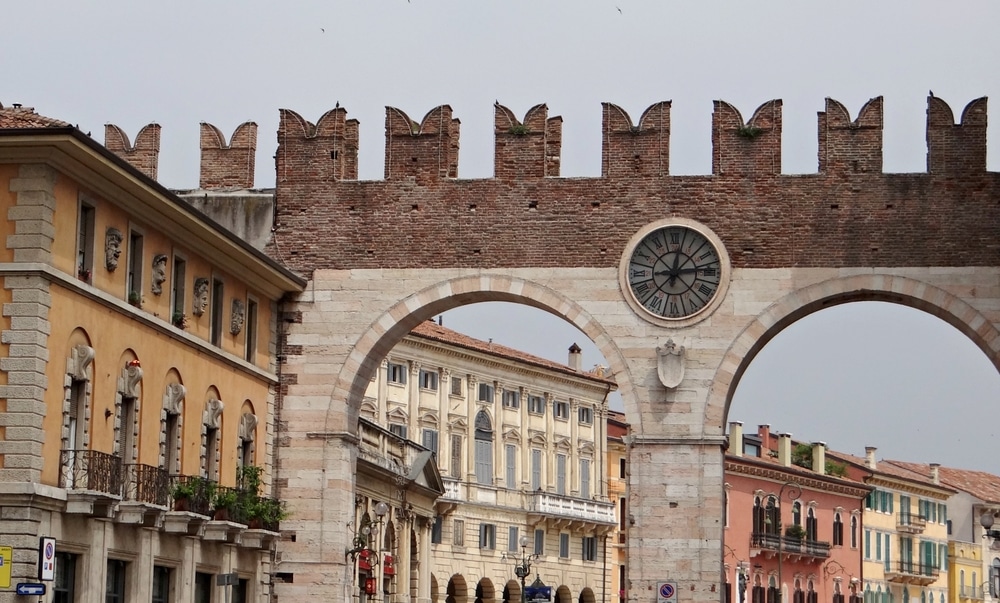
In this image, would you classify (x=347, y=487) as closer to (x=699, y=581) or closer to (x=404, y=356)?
(x=699, y=581)

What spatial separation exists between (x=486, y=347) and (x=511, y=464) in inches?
195

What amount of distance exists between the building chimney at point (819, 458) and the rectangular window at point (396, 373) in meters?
30.4

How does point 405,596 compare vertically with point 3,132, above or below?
below

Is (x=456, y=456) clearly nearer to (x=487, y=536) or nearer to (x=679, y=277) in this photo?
(x=487, y=536)

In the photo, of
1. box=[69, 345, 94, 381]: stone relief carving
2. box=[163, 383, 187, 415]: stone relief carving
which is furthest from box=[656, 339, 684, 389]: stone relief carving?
box=[69, 345, 94, 381]: stone relief carving

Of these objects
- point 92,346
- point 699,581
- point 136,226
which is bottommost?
point 699,581

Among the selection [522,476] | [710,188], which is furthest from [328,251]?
[522,476]

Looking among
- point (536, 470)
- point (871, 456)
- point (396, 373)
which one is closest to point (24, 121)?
point (396, 373)

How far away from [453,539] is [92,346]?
4517 cm

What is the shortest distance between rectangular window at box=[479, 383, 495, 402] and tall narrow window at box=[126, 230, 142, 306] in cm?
4591

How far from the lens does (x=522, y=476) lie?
257 feet

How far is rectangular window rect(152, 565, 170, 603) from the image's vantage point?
100 ft

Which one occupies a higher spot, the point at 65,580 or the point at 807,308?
the point at 807,308

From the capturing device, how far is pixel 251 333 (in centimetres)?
3506
